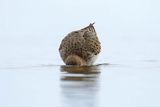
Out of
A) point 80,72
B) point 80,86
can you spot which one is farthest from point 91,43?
point 80,86

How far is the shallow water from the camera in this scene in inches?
464

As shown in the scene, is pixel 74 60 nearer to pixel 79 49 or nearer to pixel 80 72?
pixel 79 49

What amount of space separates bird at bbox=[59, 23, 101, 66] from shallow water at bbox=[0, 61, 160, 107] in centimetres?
24

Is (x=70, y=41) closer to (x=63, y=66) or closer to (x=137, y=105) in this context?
(x=63, y=66)

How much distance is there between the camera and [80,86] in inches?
525

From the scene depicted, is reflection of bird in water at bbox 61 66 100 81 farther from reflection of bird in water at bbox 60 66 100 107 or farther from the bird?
the bird

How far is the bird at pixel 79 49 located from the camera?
17.3 meters

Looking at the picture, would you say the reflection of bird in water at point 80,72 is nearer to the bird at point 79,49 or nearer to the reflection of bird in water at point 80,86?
the reflection of bird in water at point 80,86

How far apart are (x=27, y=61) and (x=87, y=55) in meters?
2.26

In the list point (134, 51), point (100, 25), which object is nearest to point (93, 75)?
point (134, 51)

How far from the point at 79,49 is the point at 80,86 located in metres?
4.13

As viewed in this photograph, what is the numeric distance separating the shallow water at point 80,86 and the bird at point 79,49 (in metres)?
0.24

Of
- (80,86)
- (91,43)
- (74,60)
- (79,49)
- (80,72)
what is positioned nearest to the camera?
(80,86)

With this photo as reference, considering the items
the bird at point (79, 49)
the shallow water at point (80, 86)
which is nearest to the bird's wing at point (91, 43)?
the bird at point (79, 49)
